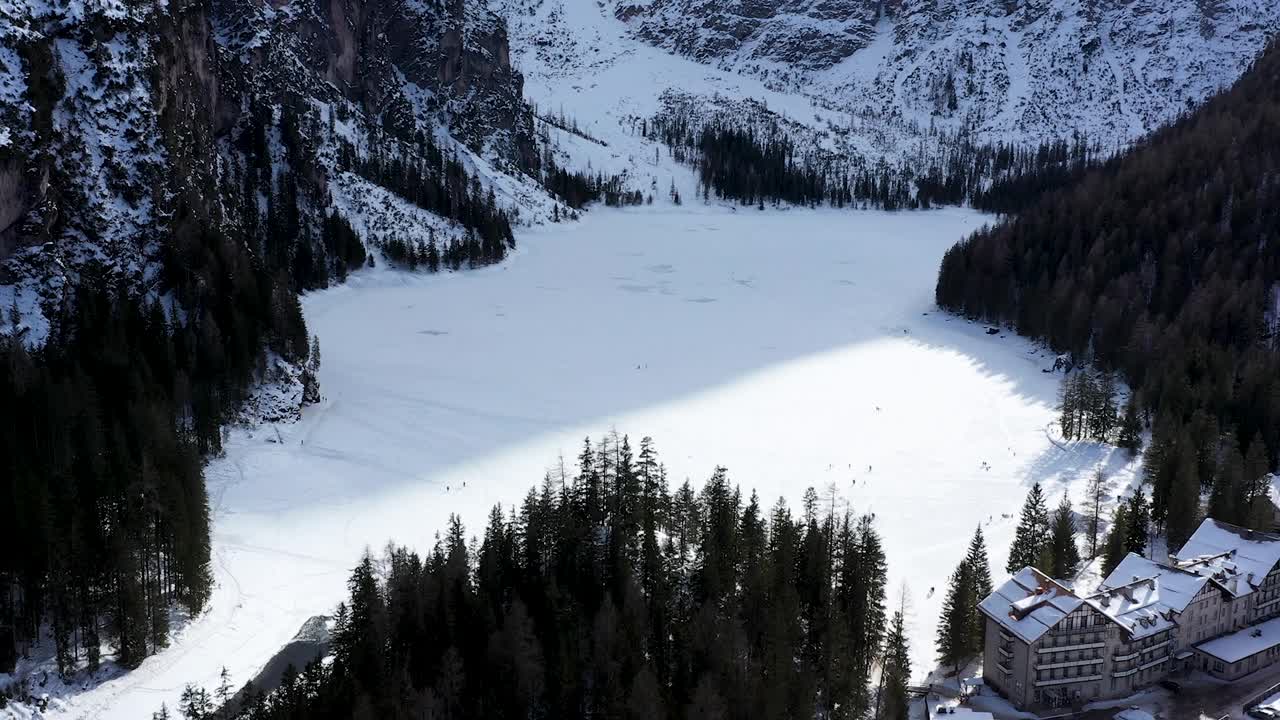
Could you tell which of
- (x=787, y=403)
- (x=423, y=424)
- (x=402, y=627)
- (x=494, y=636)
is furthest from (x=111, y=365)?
(x=787, y=403)

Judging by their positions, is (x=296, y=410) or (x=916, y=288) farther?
(x=916, y=288)

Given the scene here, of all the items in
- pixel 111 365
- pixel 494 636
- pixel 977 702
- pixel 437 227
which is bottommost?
pixel 977 702

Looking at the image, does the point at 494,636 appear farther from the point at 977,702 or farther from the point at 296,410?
the point at 296,410

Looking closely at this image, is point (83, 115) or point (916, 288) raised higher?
point (83, 115)

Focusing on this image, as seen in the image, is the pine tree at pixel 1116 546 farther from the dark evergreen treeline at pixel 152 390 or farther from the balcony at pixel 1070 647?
the dark evergreen treeline at pixel 152 390

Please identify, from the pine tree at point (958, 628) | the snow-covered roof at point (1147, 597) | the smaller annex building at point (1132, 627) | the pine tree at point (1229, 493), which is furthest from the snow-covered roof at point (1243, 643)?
the pine tree at point (1229, 493)

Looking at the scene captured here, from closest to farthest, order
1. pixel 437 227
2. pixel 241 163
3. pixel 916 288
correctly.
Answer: pixel 241 163, pixel 916 288, pixel 437 227

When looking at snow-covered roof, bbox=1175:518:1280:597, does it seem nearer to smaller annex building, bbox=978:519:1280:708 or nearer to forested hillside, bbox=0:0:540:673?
smaller annex building, bbox=978:519:1280:708

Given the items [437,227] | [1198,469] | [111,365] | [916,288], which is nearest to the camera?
[1198,469]
